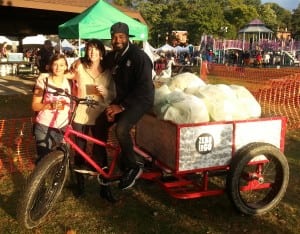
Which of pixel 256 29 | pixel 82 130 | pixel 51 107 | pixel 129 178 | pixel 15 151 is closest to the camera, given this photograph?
pixel 51 107

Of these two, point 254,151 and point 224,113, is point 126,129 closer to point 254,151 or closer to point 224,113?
point 224,113

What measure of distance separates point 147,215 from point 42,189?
4.08 feet

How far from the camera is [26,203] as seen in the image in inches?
146

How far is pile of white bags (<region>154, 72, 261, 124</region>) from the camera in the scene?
13.2ft

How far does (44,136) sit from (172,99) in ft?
4.81

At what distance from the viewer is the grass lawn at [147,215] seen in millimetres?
4156

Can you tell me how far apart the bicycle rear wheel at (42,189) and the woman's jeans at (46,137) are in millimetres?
417

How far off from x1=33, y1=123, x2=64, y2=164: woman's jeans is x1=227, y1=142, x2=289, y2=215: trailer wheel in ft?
6.35

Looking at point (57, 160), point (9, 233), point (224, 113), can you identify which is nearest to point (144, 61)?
point (224, 113)

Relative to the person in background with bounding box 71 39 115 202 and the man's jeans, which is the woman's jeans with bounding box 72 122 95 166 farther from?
the man's jeans

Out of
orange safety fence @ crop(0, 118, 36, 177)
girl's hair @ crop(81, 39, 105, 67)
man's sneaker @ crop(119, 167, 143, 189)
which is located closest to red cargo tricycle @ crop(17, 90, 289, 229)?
man's sneaker @ crop(119, 167, 143, 189)

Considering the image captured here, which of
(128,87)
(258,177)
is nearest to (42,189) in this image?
(128,87)

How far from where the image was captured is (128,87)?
4.05 m

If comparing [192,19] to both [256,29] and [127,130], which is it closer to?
[256,29]
